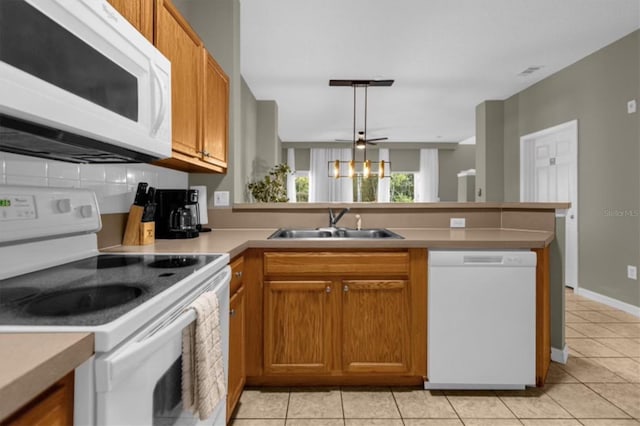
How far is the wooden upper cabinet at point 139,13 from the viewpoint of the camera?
127 cm

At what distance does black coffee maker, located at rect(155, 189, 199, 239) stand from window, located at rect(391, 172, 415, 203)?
8.28 meters

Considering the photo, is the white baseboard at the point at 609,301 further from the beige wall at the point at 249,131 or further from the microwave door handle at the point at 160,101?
the microwave door handle at the point at 160,101

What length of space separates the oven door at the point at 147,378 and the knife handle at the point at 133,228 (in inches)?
32.4

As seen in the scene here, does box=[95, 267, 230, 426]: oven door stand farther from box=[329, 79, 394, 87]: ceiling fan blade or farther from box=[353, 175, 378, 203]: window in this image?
box=[353, 175, 378, 203]: window

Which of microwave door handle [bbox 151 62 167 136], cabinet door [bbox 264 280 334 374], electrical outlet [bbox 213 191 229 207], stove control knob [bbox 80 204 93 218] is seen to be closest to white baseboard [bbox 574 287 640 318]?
cabinet door [bbox 264 280 334 374]

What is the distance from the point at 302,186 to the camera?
984 centimetres

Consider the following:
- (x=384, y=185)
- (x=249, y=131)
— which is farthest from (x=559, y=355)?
(x=384, y=185)

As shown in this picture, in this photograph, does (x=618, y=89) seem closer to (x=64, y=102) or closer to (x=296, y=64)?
(x=296, y=64)

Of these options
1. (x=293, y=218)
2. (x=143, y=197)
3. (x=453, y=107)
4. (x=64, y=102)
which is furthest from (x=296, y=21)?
(x=453, y=107)

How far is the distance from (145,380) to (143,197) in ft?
3.99

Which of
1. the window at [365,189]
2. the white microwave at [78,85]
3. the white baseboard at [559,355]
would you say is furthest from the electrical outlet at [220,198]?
the window at [365,189]

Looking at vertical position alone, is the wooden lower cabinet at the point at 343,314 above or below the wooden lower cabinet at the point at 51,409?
below

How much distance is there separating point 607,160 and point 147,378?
4651 mm

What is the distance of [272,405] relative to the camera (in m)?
1.84
